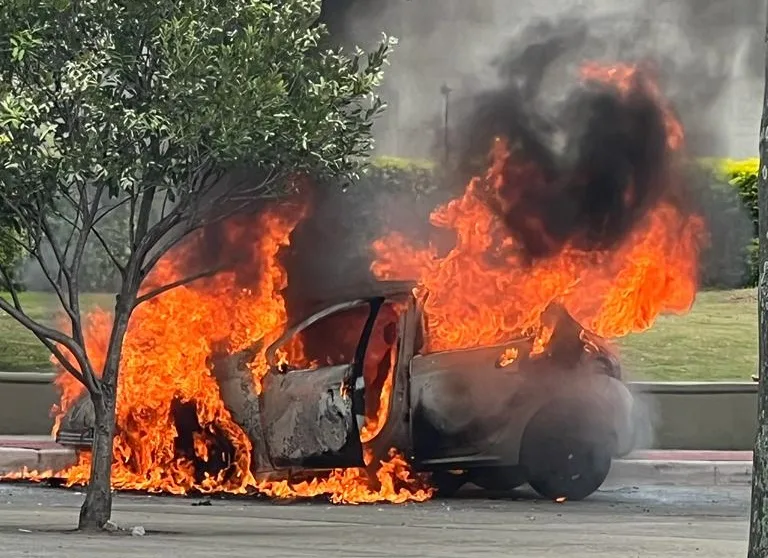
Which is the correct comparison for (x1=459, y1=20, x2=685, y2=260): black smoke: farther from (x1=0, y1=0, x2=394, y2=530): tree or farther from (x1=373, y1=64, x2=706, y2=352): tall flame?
(x1=0, y1=0, x2=394, y2=530): tree

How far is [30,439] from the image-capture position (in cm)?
1667

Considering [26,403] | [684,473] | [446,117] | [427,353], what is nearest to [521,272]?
[427,353]

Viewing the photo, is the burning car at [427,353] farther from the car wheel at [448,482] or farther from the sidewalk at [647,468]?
the sidewalk at [647,468]

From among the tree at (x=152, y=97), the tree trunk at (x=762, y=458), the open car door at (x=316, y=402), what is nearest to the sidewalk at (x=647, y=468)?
the open car door at (x=316, y=402)

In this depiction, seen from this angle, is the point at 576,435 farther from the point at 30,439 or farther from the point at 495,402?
the point at 30,439

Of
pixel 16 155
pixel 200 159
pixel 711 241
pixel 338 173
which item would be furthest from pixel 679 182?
pixel 16 155

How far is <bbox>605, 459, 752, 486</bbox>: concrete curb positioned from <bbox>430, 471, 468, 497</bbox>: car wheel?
2.18 m

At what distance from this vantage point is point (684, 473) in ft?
48.0

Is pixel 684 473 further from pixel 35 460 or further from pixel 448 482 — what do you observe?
pixel 35 460

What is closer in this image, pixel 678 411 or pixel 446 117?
pixel 446 117

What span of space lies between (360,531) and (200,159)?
2.84m

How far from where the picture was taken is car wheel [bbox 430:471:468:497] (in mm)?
12469

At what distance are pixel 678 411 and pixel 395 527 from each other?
298 inches

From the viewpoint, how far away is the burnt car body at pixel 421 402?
1176 cm
